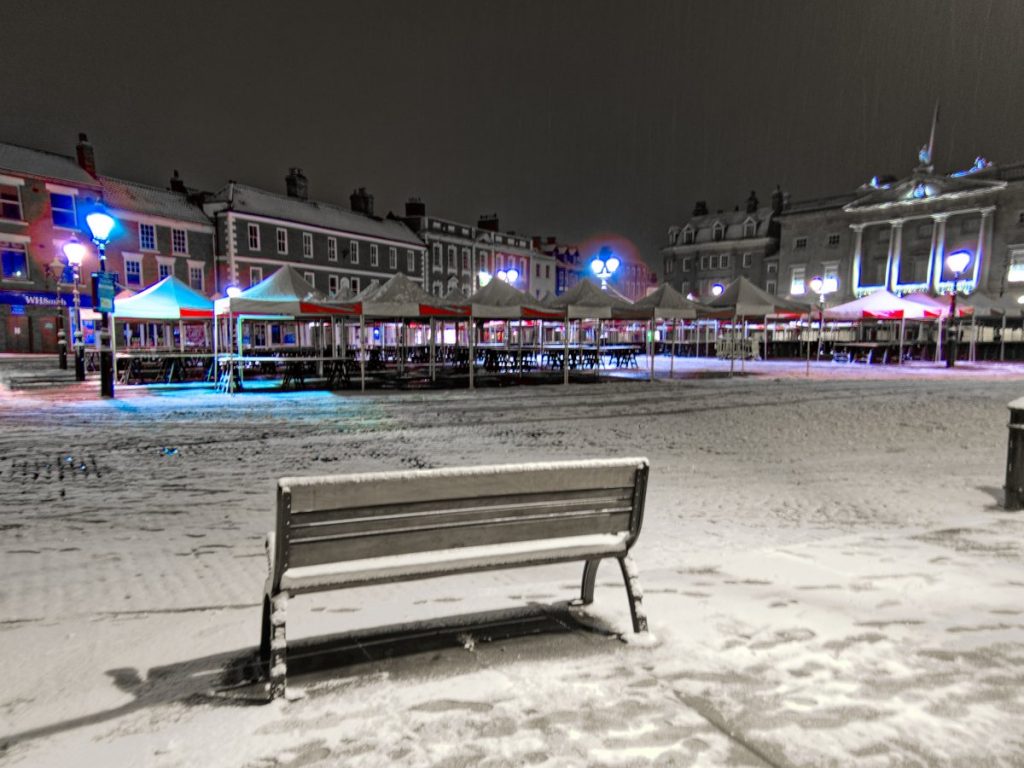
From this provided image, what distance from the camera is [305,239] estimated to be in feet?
156

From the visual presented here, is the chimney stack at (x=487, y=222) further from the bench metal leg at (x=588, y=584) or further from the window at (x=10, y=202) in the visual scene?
the bench metal leg at (x=588, y=584)

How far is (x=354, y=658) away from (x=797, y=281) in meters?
67.9

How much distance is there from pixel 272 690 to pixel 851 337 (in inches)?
1894

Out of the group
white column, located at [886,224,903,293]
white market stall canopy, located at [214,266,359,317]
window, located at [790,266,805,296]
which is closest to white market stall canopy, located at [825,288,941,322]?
white market stall canopy, located at [214,266,359,317]

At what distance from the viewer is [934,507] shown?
5.69 meters

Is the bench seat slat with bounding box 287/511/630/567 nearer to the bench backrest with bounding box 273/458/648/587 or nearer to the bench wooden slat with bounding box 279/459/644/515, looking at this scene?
the bench backrest with bounding box 273/458/648/587

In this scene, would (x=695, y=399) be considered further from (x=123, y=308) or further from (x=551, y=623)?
(x=123, y=308)

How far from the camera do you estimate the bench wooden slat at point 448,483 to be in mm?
2684

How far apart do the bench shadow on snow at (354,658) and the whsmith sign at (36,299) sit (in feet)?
135

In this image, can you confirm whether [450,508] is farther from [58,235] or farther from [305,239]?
[305,239]

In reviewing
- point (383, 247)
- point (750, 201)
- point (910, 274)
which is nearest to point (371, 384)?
point (383, 247)

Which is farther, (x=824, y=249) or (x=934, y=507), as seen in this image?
(x=824, y=249)

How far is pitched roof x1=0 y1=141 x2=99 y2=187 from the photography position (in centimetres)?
3472

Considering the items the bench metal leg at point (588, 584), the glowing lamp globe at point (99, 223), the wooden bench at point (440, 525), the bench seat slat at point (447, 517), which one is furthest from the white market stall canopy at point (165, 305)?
the bench metal leg at point (588, 584)
